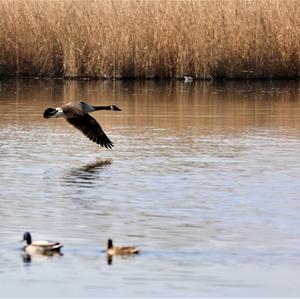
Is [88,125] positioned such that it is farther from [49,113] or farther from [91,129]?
[49,113]

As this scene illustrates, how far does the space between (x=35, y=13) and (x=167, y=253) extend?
46.9 ft

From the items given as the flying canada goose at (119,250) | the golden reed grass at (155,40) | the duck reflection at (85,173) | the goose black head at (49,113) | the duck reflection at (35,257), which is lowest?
the duck reflection at (35,257)

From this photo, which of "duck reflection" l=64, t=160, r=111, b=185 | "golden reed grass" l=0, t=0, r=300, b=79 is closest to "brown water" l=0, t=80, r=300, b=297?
"duck reflection" l=64, t=160, r=111, b=185

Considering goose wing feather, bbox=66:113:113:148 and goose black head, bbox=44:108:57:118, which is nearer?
goose black head, bbox=44:108:57:118

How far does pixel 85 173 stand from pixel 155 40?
995 cm

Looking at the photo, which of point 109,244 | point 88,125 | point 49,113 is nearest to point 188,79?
point 88,125

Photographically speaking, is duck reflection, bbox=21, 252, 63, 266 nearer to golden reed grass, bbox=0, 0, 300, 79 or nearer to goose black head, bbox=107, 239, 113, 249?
goose black head, bbox=107, 239, 113, 249

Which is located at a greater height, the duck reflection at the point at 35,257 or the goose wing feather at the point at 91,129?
the goose wing feather at the point at 91,129

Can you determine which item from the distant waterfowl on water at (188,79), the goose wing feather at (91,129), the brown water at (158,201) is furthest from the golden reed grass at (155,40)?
the goose wing feather at (91,129)

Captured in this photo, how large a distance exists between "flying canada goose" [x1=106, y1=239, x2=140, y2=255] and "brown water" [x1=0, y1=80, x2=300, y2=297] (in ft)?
0.17

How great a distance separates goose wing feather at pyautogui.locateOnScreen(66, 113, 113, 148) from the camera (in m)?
11.7

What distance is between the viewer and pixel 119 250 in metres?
7.03

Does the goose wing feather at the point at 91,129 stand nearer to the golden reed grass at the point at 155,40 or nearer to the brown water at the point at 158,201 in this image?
the brown water at the point at 158,201

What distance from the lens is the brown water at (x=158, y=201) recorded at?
6.69m
